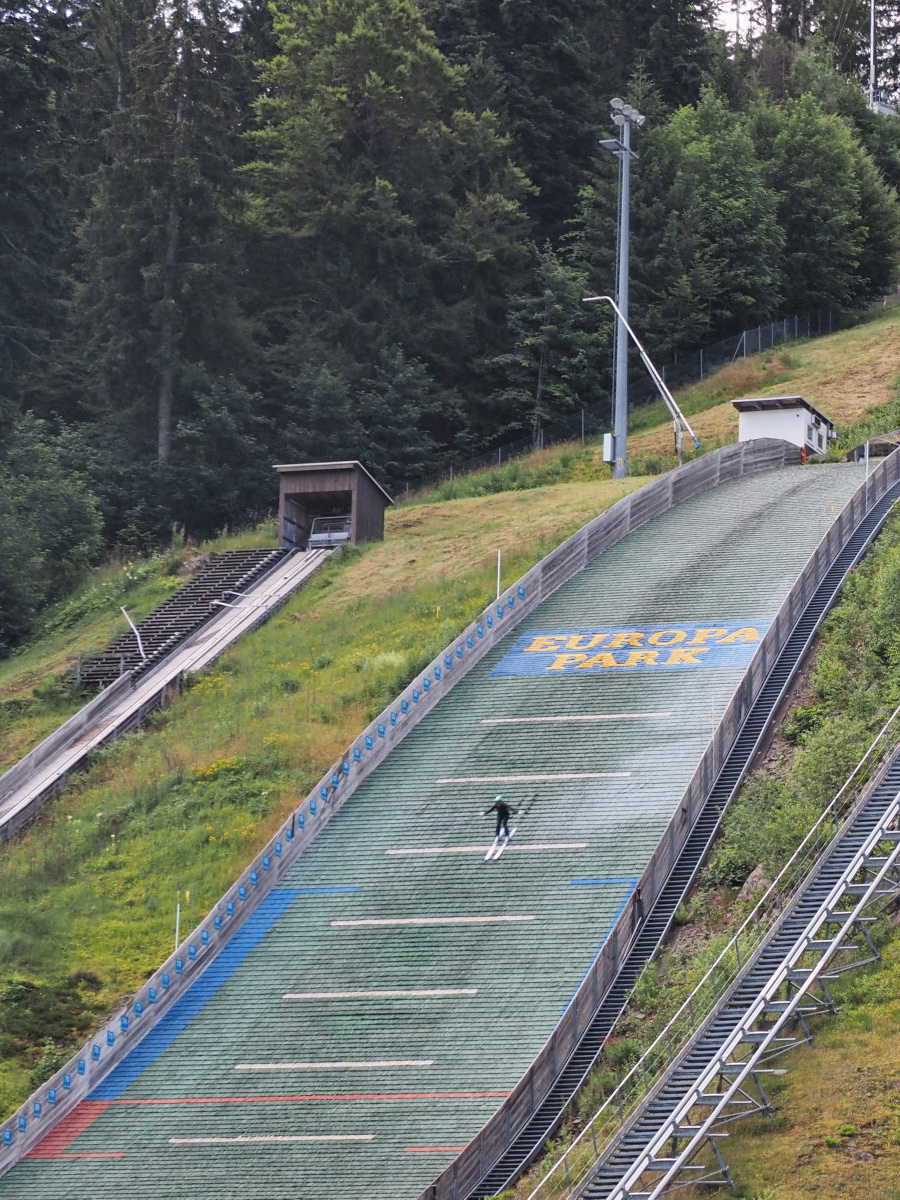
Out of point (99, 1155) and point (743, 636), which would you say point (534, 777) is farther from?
point (99, 1155)

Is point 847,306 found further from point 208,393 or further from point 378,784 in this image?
point 378,784

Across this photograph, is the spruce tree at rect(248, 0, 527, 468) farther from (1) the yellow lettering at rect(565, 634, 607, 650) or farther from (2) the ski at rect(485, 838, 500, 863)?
(2) the ski at rect(485, 838, 500, 863)

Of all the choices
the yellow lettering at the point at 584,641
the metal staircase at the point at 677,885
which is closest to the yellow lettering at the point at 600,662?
the yellow lettering at the point at 584,641

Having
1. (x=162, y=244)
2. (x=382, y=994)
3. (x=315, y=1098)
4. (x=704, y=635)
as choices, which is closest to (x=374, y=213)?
(x=162, y=244)

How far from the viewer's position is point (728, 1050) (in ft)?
74.6

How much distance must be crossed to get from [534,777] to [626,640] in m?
6.63

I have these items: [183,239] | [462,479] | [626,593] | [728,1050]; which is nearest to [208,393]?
[183,239]

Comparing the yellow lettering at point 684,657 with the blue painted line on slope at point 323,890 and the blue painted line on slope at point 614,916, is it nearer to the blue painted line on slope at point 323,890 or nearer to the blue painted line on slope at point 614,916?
the blue painted line on slope at point 614,916

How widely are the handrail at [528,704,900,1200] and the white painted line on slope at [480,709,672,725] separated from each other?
23.3 ft

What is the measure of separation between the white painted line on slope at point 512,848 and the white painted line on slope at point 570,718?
15.6ft

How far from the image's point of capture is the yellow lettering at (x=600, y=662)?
38.0 metres

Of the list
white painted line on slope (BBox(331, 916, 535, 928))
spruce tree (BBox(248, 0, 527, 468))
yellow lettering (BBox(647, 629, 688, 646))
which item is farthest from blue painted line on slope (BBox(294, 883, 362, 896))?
spruce tree (BBox(248, 0, 527, 468))

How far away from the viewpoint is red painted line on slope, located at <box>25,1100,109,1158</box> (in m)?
26.0

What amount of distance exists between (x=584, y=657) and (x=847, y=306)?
46173mm
